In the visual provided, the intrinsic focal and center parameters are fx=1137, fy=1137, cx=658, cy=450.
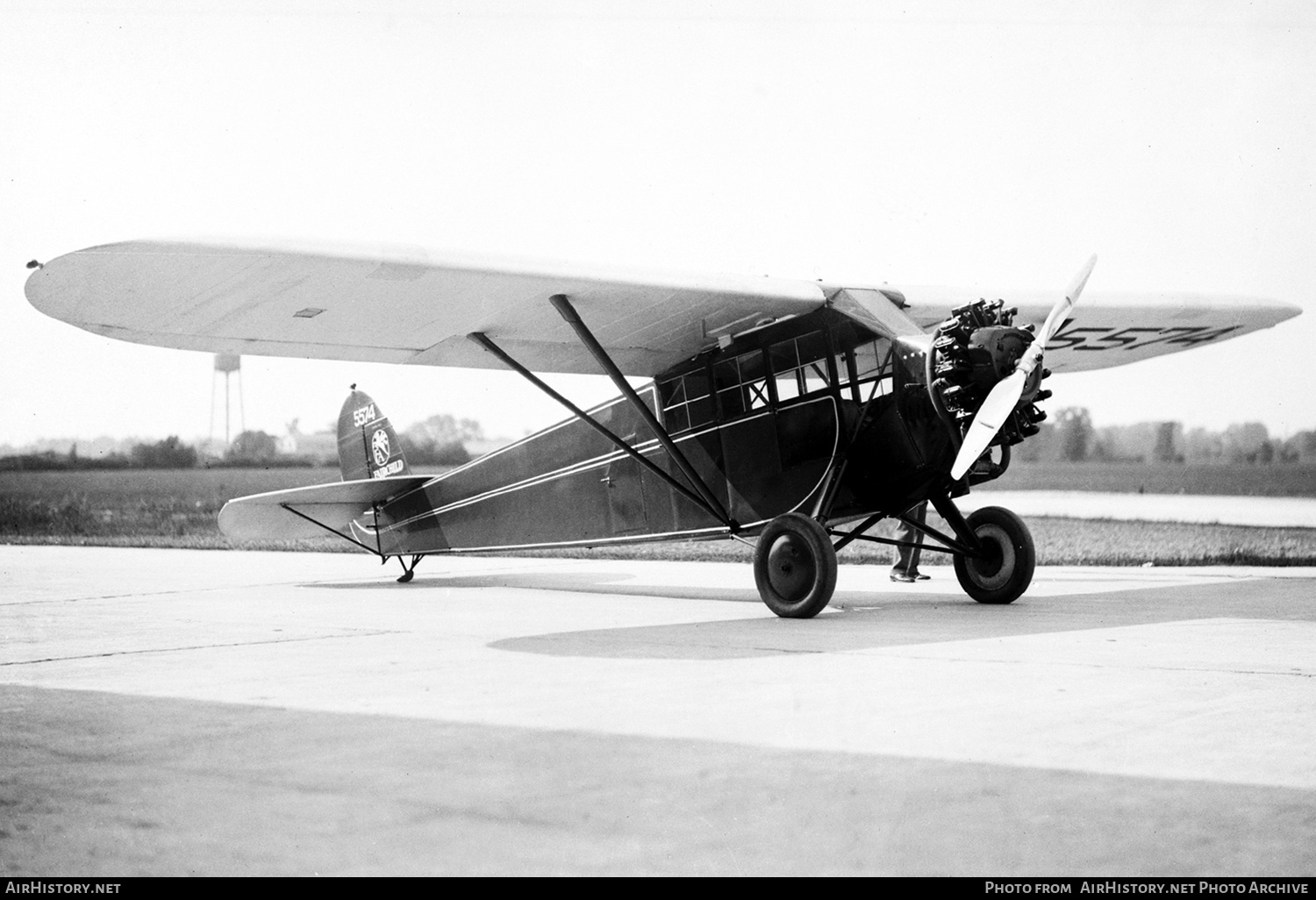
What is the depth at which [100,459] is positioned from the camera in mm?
16000

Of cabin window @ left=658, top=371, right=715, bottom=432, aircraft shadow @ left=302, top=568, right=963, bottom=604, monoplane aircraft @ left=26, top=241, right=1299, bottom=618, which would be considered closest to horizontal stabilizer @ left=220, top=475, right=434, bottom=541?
aircraft shadow @ left=302, top=568, right=963, bottom=604

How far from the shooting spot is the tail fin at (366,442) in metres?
14.5

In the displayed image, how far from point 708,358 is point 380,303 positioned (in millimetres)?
2989

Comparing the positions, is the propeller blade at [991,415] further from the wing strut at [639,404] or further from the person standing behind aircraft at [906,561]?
the person standing behind aircraft at [906,561]

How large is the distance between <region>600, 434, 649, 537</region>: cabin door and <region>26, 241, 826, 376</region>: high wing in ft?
3.12

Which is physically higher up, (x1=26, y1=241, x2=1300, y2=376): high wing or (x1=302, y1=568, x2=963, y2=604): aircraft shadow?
(x1=26, y1=241, x2=1300, y2=376): high wing

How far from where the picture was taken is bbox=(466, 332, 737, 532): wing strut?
381 inches

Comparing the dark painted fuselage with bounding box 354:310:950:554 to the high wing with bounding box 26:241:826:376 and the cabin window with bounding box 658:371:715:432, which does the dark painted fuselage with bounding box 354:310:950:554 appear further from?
the high wing with bounding box 26:241:826:376

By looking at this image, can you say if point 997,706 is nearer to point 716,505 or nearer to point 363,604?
point 716,505

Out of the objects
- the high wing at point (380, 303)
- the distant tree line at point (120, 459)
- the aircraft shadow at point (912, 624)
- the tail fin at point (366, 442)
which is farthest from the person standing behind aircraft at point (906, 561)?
the distant tree line at point (120, 459)

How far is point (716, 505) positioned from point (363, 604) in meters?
3.37

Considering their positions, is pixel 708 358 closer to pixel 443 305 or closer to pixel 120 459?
pixel 443 305

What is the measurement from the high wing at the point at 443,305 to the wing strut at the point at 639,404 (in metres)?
0.22
